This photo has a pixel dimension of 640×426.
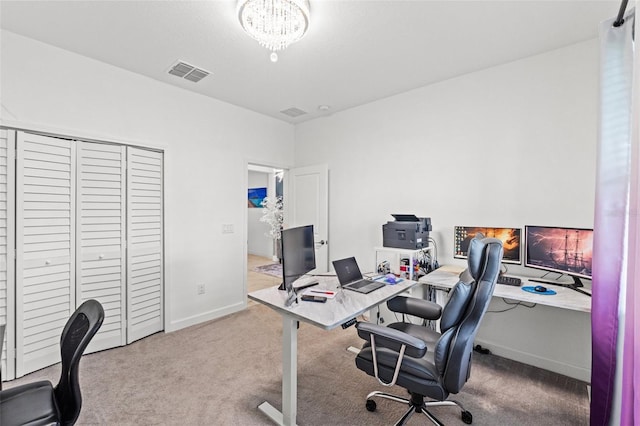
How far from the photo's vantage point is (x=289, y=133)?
4586mm

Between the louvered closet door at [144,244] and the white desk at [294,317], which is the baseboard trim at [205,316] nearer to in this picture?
the louvered closet door at [144,244]

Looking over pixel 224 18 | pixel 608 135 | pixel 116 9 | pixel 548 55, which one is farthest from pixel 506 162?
pixel 116 9

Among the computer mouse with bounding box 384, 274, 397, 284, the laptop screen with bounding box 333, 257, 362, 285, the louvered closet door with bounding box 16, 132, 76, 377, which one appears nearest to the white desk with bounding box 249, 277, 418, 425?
the laptop screen with bounding box 333, 257, 362, 285

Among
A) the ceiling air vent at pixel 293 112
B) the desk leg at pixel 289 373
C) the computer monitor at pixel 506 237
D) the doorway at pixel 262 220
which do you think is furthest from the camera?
the doorway at pixel 262 220

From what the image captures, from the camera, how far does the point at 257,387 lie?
2.22 metres

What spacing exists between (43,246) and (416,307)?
311 cm

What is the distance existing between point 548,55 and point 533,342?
8.30ft

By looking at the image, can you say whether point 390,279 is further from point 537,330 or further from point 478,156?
point 478,156

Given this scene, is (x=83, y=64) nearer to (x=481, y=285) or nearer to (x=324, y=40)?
(x=324, y=40)

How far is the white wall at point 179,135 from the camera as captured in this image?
2447 mm

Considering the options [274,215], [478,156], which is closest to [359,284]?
[478,156]

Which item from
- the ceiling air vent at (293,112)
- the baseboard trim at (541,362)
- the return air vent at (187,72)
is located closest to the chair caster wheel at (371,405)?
the baseboard trim at (541,362)

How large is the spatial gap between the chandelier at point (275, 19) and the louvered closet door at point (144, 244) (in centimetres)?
190

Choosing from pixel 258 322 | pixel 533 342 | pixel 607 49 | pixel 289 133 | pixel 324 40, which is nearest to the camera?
pixel 607 49
